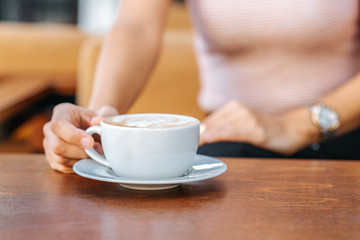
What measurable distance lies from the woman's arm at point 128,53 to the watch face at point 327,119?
36 centimetres

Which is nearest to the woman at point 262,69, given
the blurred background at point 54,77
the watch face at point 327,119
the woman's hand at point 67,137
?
the watch face at point 327,119

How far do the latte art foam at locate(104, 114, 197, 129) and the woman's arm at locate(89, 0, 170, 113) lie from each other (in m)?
0.24

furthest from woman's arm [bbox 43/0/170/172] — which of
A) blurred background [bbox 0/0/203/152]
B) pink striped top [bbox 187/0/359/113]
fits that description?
blurred background [bbox 0/0/203/152]

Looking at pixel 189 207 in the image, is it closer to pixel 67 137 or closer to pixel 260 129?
pixel 67 137

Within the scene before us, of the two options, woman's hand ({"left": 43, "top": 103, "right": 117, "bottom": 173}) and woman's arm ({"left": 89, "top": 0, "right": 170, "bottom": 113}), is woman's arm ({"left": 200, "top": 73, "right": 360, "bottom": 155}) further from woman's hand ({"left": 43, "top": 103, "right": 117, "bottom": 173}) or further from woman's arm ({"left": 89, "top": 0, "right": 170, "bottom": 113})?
woman's hand ({"left": 43, "top": 103, "right": 117, "bottom": 173})

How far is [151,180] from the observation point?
1.74 ft

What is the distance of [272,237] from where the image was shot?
420mm

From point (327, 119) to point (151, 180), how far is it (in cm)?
58

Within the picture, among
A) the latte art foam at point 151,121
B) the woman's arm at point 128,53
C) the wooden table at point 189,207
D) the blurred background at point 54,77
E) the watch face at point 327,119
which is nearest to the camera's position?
the wooden table at point 189,207

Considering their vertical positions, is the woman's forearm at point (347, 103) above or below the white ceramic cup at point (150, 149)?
below

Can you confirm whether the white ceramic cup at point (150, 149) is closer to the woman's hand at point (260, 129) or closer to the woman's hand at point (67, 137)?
the woman's hand at point (67, 137)

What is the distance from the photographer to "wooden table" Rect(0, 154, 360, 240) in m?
0.43

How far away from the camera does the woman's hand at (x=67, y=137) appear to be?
60cm

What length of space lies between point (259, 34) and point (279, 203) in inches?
24.7
